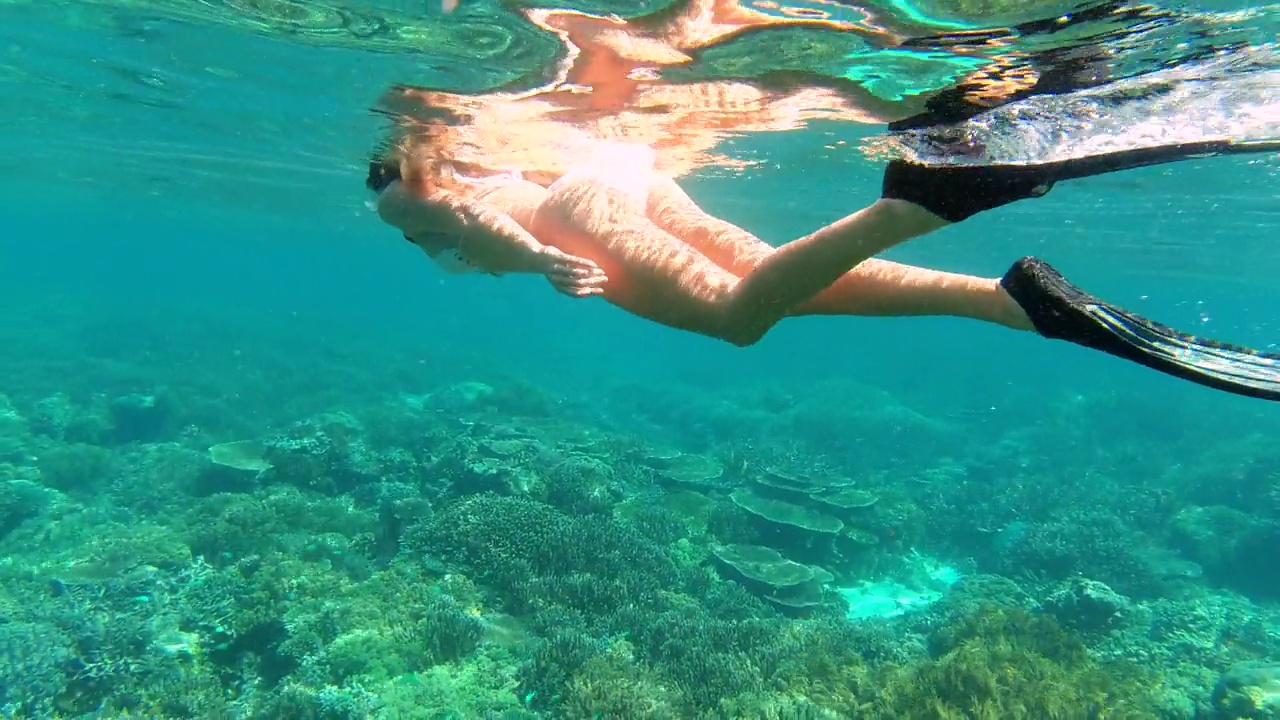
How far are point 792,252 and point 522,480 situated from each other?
36.5ft

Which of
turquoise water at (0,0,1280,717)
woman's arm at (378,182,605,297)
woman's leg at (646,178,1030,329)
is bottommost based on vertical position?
turquoise water at (0,0,1280,717)

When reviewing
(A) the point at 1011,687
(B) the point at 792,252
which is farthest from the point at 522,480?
(B) the point at 792,252

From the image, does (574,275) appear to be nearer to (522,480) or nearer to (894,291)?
(894,291)

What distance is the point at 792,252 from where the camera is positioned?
3.16 metres

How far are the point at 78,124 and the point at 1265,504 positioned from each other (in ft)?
120

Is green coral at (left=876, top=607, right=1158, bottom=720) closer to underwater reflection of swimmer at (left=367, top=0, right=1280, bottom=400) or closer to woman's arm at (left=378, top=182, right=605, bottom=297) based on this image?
underwater reflection of swimmer at (left=367, top=0, right=1280, bottom=400)

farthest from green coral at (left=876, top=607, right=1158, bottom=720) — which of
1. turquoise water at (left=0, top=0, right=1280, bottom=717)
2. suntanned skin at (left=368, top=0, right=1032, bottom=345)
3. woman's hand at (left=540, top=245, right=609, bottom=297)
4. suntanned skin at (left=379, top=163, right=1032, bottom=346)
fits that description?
woman's hand at (left=540, top=245, right=609, bottom=297)

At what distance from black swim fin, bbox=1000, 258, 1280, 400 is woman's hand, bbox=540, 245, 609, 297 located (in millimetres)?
2110

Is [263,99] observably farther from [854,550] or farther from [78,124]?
[854,550]

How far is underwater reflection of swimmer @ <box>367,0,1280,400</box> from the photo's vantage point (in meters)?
2.94

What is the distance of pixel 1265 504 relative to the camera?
1902 centimetres

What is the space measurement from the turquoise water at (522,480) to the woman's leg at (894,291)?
4.35 m

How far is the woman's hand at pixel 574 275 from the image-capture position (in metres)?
3.79

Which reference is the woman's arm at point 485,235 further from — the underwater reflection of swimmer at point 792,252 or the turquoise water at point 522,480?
the turquoise water at point 522,480
